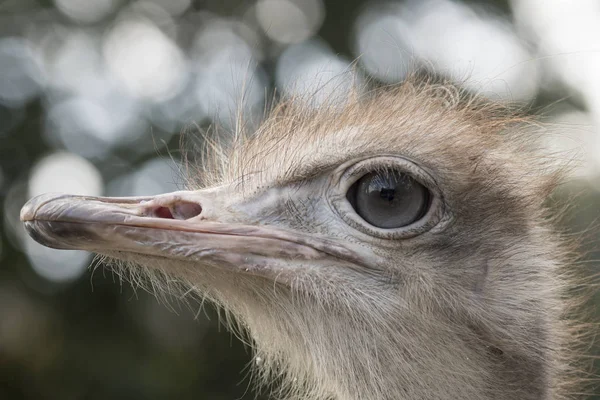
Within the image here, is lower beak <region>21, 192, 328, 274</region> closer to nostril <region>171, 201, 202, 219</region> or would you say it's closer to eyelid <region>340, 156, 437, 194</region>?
nostril <region>171, 201, 202, 219</region>

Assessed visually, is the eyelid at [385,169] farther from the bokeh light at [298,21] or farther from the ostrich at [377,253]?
the bokeh light at [298,21]

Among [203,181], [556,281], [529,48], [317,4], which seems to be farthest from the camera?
[317,4]

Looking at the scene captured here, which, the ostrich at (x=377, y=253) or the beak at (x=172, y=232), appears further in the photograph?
the ostrich at (x=377, y=253)

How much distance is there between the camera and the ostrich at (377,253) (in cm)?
187

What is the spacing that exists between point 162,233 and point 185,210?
162mm

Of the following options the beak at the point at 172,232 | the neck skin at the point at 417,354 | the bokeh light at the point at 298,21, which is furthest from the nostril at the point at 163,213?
the bokeh light at the point at 298,21

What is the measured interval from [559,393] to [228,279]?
1.04 meters

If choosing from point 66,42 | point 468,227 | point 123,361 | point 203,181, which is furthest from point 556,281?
point 66,42

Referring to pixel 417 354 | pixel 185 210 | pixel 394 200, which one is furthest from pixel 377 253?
pixel 185 210

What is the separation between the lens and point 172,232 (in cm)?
183

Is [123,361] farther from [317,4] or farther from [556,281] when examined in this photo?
[556,281]

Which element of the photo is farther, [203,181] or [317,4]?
[317,4]

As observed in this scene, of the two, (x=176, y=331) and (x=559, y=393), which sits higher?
(x=176, y=331)

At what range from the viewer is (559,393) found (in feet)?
7.16
